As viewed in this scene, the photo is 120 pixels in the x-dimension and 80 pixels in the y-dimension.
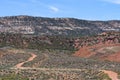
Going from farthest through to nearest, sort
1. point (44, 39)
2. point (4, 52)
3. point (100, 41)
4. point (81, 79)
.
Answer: point (44, 39)
point (100, 41)
point (4, 52)
point (81, 79)

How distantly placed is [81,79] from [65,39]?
120m

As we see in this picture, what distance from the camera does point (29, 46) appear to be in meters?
166

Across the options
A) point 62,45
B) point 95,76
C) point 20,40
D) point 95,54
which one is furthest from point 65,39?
point 95,76

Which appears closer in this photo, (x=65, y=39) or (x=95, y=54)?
(x=95, y=54)

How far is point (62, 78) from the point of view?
6012cm

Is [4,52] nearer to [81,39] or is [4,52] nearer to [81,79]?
[81,39]

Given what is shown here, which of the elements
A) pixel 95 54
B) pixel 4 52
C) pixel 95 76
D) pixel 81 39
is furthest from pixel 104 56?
pixel 95 76

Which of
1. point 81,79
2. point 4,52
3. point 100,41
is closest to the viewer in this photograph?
point 81,79

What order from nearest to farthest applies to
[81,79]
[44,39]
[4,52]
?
[81,79]
[4,52]
[44,39]

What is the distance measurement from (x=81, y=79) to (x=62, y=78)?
2824 mm

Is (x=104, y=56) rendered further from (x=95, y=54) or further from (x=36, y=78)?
(x=36, y=78)

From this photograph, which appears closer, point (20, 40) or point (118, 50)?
point (118, 50)

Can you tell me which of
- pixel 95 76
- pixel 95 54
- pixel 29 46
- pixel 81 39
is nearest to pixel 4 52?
pixel 95 54

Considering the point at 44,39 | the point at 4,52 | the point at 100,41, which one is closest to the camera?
the point at 4,52
